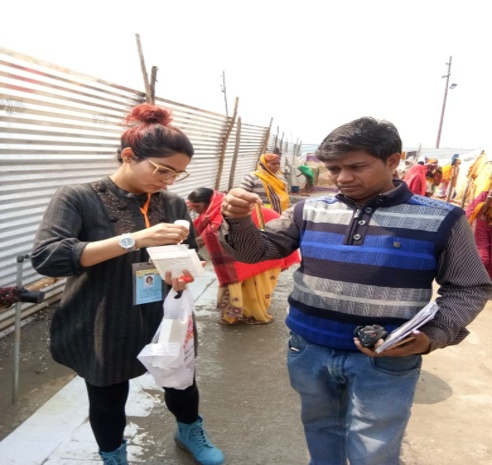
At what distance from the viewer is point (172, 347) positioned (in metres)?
1.76

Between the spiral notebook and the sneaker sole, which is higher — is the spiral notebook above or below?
above

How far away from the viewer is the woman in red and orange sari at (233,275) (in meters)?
4.01

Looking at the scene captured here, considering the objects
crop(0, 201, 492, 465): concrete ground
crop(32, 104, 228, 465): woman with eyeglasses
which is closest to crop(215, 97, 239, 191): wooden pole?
crop(0, 201, 492, 465): concrete ground

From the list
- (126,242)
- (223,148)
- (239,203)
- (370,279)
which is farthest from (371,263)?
(223,148)

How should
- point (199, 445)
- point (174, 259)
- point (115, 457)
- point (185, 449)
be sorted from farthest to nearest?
point (185, 449)
point (199, 445)
point (115, 457)
point (174, 259)

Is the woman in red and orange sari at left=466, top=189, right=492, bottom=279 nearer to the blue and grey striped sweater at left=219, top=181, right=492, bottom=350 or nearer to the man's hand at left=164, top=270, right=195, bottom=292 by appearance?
the blue and grey striped sweater at left=219, top=181, right=492, bottom=350

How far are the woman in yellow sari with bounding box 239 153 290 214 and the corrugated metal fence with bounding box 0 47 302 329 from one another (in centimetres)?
176

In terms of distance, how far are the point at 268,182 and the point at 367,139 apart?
14.3ft

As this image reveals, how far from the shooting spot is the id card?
1740mm

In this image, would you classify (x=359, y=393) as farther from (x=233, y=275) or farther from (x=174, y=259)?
(x=233, y=275)

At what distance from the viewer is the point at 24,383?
3.05 metres

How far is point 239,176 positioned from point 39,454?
932 cm

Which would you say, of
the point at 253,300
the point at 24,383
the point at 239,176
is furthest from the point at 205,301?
the point at 239,176

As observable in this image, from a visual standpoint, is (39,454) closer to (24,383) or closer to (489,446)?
(24,383)
